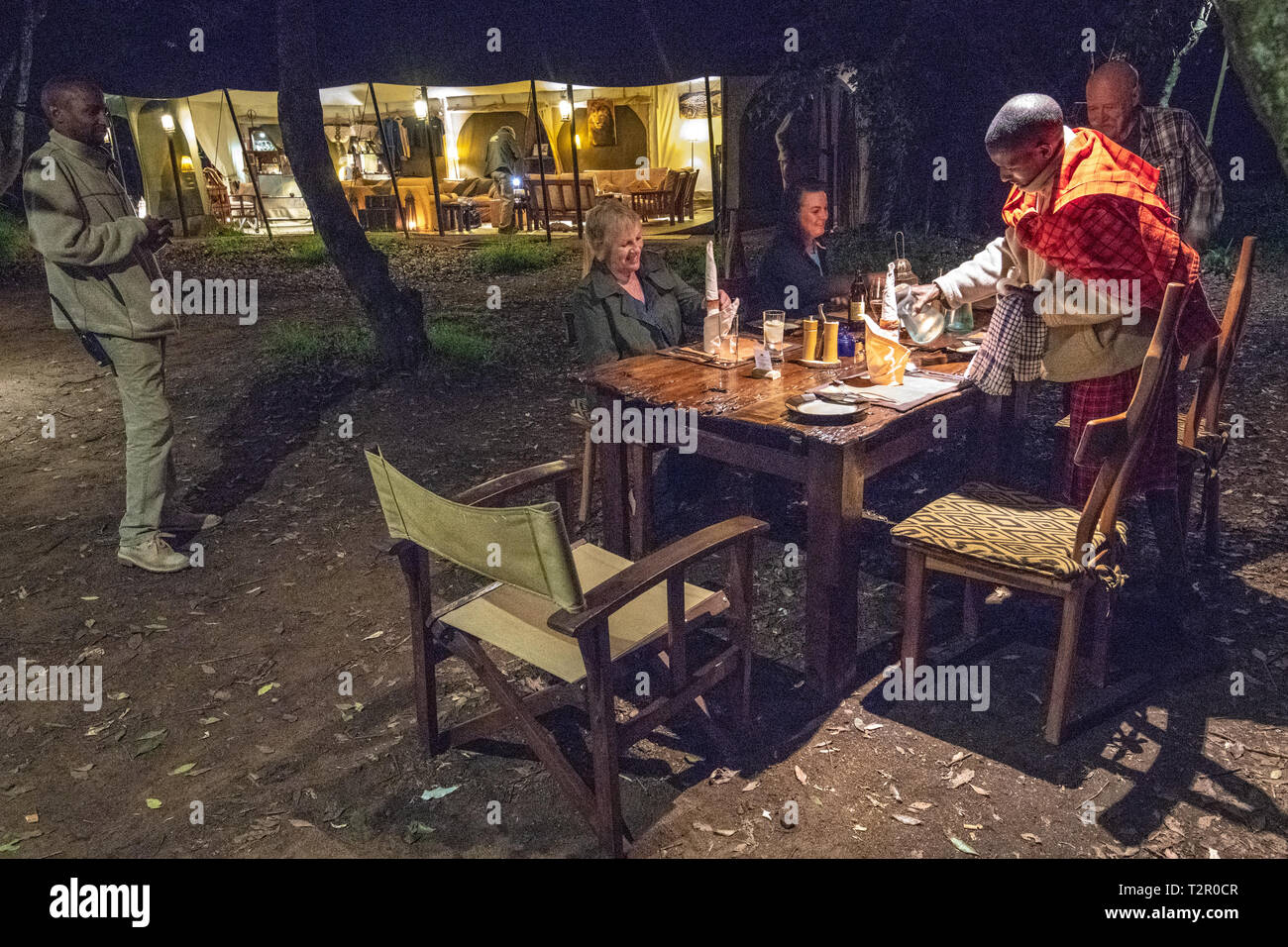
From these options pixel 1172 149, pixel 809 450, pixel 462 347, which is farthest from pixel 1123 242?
pixel 462 347

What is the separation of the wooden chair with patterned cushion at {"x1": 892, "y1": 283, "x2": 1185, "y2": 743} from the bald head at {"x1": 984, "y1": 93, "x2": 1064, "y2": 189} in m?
0.80

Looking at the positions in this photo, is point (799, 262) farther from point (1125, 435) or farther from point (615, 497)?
point (1125, 435)

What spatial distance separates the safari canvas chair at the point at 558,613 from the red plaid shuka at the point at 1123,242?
1.54m

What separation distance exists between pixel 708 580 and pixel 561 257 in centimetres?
1157

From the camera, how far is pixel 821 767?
131 inches

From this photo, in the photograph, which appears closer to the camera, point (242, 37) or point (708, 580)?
point (708, 580)

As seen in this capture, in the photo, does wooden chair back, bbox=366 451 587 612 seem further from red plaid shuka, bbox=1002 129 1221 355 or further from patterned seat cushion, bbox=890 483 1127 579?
red plaid shuka, bbox=1002 129 1221 355

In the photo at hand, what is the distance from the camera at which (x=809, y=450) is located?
3428 mm

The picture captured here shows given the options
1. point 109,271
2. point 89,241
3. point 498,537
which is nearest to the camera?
point 498,537

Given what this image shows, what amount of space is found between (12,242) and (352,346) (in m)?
12.0

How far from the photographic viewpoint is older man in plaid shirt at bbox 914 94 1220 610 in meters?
3.24
